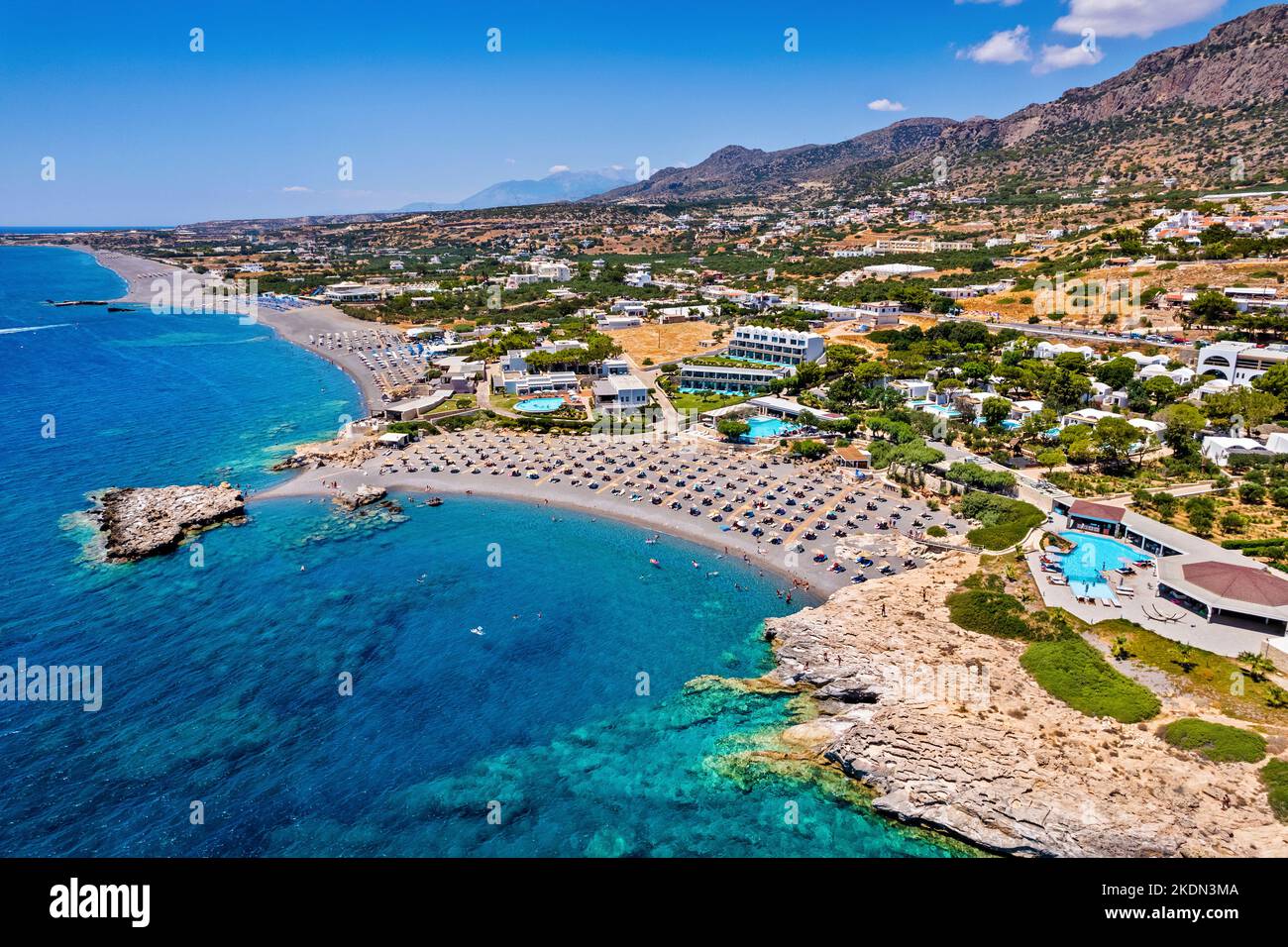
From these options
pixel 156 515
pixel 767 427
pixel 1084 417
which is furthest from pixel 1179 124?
pixel 156 515

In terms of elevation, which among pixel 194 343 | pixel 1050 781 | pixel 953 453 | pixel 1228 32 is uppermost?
pixel 1228 32

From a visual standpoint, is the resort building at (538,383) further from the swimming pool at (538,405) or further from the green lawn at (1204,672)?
the green lawn at (1204,672)

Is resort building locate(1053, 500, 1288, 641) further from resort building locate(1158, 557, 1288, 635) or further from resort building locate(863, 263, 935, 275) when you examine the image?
resort building locate(863, 263, 935, 275)

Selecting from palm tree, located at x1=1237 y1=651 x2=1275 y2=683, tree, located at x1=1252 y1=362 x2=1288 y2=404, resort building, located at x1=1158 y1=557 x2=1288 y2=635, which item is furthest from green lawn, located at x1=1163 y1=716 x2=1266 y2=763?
tree, located at x1=1252 y1=362 x2=1288 y2=404

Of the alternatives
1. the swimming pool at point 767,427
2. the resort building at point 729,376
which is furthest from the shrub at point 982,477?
the resort building at point 729,376

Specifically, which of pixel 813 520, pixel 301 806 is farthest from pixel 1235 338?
pixel 301 806

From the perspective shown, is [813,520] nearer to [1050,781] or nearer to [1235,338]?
[1050,781]
